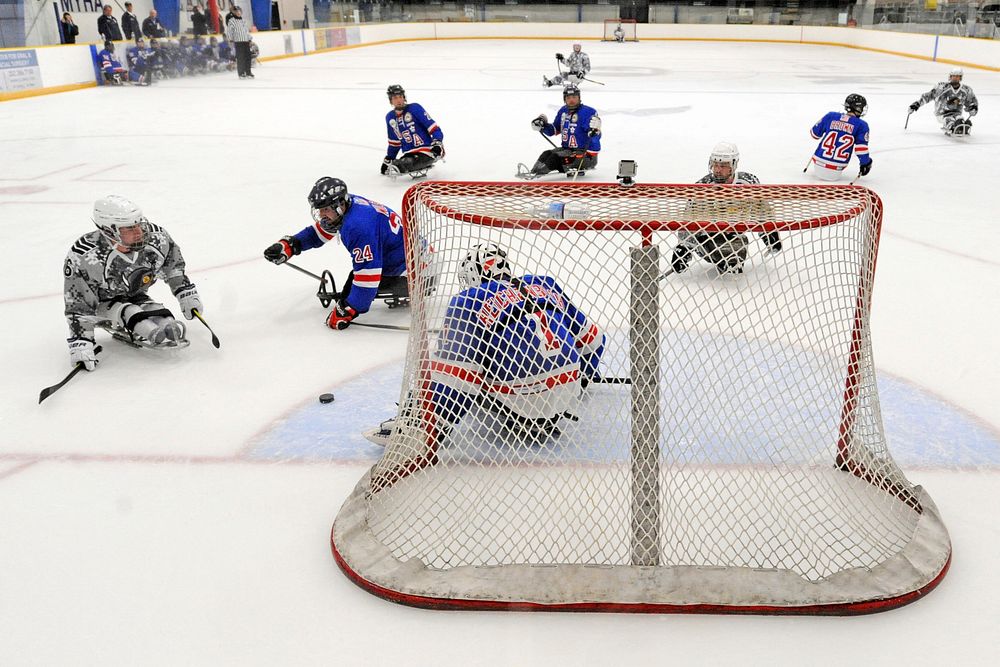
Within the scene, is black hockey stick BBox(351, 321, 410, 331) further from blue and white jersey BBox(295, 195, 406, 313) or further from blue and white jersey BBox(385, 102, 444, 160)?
blue and white jersey BBox(385, 102, 444, 160)

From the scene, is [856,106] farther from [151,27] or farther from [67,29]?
[151,27]

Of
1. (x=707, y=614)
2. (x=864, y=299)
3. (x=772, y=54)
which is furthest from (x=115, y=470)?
(x=772, y=54)

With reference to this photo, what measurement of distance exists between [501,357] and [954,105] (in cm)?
811

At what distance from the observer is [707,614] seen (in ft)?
6.56

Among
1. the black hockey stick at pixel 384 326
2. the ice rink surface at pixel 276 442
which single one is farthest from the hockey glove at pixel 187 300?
the black hockey stick at pixel 384 326

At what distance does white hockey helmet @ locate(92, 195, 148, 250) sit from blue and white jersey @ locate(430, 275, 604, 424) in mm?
1551

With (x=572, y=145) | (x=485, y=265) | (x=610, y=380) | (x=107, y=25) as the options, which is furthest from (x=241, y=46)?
(x=485, y=265)

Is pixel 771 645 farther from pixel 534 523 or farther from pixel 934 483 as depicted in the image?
pixel 934 483

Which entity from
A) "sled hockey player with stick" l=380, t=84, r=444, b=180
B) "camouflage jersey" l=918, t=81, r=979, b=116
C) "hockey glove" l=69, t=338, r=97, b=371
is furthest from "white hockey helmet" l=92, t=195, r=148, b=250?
"camouflage jersey" l=918, t=81, r=979, b=116

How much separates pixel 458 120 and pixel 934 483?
8233mm

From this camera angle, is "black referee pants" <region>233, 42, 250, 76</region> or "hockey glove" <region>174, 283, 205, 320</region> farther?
"black referee pants" <region>233, 42, 250, 76</region>

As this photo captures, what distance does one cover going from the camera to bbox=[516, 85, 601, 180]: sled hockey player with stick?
275 inches

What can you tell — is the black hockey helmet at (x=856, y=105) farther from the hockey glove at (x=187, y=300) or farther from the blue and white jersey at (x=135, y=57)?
the blue and white jersey at (x=135, y=57)

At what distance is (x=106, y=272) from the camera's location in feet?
11.0
